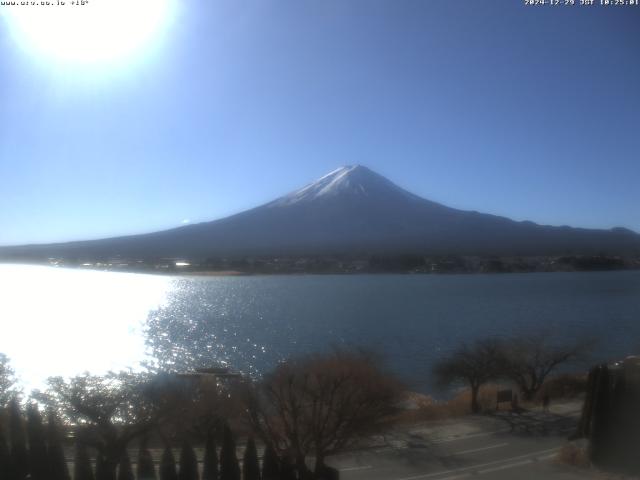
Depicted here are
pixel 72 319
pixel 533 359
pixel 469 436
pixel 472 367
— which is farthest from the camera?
pixel 72 319

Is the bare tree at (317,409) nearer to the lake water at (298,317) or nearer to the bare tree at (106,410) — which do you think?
the bare tree at (106,410)

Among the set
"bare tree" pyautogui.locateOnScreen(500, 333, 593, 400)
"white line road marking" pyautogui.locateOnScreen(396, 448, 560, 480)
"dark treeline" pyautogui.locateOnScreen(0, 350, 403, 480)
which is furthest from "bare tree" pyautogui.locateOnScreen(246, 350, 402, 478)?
"bare tree" pyautogui.locateOnScreen(500, 333, 593, 400)

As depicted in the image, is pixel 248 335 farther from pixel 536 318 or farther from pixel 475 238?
pixel 475 238

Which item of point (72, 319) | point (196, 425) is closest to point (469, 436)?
point (196, 425)

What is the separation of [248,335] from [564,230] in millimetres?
36154

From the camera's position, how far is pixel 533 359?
11.4 meters

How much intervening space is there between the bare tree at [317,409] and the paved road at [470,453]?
378 millimetres

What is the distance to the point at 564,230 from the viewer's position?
152 feet

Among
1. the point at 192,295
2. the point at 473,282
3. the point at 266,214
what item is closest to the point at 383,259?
the point at 473,282

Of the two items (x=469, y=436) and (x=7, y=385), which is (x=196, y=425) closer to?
(x=7, y=385)

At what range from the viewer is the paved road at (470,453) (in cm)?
600

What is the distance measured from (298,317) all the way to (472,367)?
8624 millimetres

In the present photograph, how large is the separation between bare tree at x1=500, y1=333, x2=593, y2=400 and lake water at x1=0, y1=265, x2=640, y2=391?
0.92 metres

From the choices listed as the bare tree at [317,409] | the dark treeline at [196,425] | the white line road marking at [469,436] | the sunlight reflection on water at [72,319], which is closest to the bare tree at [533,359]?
the white line road marking at [469,436]
